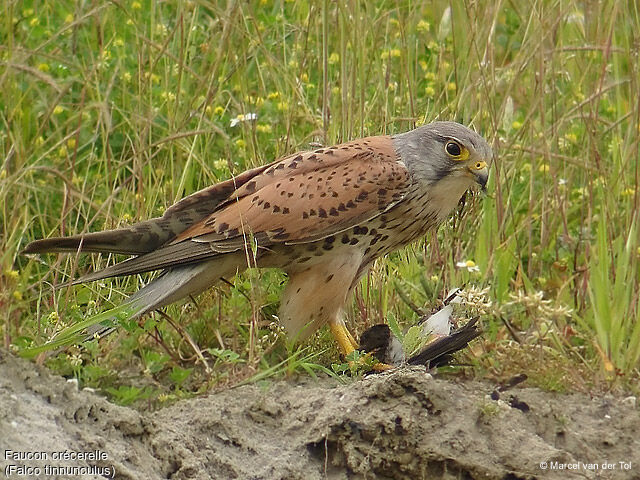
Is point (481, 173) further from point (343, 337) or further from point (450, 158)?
point (343, 337)

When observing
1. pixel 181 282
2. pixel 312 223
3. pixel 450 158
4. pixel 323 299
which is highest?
pixel 450 158

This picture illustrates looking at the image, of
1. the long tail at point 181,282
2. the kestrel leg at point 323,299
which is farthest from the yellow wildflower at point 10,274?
the kestrel leg at point 323,299

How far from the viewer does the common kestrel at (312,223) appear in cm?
414

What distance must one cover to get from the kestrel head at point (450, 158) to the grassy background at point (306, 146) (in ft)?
1.26

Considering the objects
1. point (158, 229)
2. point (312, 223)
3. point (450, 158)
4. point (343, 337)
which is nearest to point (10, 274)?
point (158, 229)

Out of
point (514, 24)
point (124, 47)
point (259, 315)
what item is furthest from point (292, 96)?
point (514, 24)

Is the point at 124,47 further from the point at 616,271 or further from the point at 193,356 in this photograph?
the point at 616,271

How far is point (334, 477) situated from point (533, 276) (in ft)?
6.23

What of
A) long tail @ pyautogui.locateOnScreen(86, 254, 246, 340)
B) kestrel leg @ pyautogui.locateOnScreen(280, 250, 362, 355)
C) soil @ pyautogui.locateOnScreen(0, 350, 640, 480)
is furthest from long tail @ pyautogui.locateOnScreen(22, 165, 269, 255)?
soil @ pyautogui.locateOnScreen(0, 350, 640, 480)

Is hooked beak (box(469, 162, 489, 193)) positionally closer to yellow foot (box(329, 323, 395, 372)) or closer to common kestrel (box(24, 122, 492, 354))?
common kestrel (box(24, 122, 492, 354))

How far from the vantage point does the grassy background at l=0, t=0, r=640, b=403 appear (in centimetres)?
396

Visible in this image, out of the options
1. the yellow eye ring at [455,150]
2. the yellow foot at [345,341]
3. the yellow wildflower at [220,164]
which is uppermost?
the yellow eye ring at [455,150]

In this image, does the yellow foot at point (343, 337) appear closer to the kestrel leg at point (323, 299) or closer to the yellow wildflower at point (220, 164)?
the kestrel leg at point (323, 299)

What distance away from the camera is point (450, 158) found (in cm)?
427
